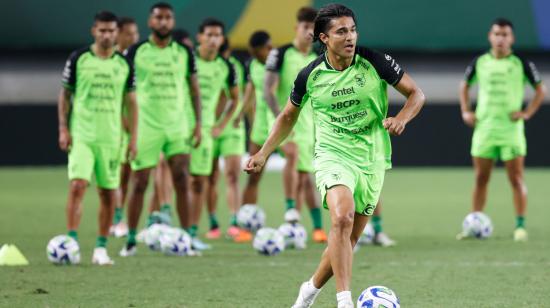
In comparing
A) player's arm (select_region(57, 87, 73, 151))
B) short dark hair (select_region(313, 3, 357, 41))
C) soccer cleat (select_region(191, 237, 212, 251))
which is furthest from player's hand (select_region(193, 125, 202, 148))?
short dark hair (select_region(313, 3, 357, 41))

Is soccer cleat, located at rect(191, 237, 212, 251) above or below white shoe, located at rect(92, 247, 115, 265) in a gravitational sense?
below

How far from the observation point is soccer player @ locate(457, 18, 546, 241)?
1346 cm

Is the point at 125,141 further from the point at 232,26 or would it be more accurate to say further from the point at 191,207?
the point at 232,26

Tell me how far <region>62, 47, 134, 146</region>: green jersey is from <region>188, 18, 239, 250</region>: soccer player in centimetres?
216

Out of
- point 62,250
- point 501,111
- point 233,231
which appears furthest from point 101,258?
point 501,111

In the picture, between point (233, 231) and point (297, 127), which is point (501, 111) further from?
point (233, 231)

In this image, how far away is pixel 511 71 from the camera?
1372 cm

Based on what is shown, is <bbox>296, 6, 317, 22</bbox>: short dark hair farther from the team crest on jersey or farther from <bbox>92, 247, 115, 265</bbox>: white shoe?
the team crest on jersey

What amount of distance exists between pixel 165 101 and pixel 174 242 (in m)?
1.37


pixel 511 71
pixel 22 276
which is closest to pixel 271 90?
pixel 511 71

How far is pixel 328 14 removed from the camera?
25.0 ft

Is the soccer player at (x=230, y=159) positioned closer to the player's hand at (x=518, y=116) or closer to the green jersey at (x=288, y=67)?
the green jersey at (x=288, y=67)

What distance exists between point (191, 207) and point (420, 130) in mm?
12706

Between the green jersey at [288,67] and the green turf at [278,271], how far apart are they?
4.59 feet
